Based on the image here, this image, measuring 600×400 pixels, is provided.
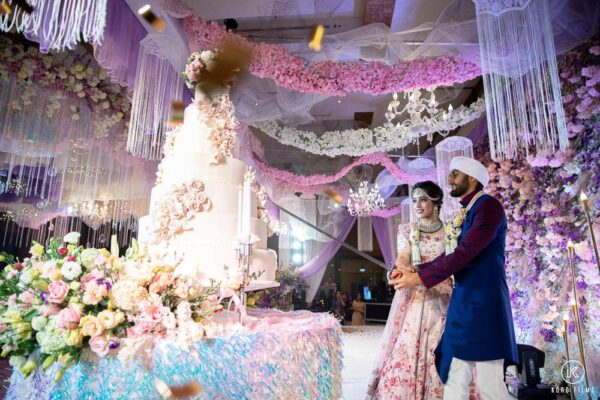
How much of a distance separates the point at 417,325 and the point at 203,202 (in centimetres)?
181

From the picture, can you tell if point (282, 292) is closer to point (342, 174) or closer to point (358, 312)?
point (342, 174)

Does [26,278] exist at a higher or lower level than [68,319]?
higher

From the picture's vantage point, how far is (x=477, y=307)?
7.09ft

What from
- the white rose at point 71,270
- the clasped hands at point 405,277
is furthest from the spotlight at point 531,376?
the white rose at point 71,270

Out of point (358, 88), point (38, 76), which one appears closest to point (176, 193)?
point (358, 88)

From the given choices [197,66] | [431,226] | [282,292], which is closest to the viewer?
[197,66]

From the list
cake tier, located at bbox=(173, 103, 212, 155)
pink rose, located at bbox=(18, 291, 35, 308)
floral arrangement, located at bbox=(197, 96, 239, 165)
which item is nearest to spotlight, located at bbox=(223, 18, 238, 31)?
floral arrangement, located at bbox=(197, 96, 239, 165)

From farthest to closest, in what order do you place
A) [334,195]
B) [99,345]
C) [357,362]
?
[334,195] → [357,362] → [99,345]

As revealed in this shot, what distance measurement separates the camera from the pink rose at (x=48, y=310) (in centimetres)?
153

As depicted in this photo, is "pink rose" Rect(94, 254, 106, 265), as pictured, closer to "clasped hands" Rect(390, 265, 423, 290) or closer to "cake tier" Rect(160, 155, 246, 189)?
"cake tier" Rect(160, 155, 246, 189)

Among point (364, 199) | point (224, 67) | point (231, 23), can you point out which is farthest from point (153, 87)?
point (364, 199)

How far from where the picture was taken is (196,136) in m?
2.74

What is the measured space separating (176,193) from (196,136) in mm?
546

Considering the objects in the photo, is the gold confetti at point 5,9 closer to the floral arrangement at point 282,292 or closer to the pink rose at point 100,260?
the pink rose at point 100,260
